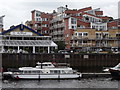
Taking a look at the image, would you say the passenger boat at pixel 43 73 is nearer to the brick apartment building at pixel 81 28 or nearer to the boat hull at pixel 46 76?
the boat hull at pixel 46 76

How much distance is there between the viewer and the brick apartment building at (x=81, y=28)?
347ft

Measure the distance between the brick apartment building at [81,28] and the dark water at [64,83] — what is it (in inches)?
1513

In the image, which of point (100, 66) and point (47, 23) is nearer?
point (100, 66)

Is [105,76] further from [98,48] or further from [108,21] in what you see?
[108,21]

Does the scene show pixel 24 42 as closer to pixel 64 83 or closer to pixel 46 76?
pixel 46 76

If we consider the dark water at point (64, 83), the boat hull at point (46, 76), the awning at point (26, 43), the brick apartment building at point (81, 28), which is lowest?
the dark water at point (64, 83)

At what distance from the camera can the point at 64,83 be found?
63125 mm

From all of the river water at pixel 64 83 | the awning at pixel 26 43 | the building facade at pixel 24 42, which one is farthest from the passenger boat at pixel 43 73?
the awning at pixel 26 43

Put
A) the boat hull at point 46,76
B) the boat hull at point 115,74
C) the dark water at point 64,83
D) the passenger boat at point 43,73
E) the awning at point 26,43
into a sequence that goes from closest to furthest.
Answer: the dark water at point 64,83
the boat hull at point 46,76
the passenger boat at point 43,73
the boat hull at point 115,74
the awning at point 26,43

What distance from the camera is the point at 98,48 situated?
347 feet

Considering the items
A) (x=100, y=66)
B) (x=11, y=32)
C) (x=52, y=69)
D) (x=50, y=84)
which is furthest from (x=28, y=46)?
(x=50, y=84)

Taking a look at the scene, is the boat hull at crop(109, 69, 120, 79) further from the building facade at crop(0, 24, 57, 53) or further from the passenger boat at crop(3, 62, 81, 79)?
the building facade at crop(0, 24, 57, 53)

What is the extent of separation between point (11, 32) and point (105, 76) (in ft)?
127

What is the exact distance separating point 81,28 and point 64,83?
45.1 metres
